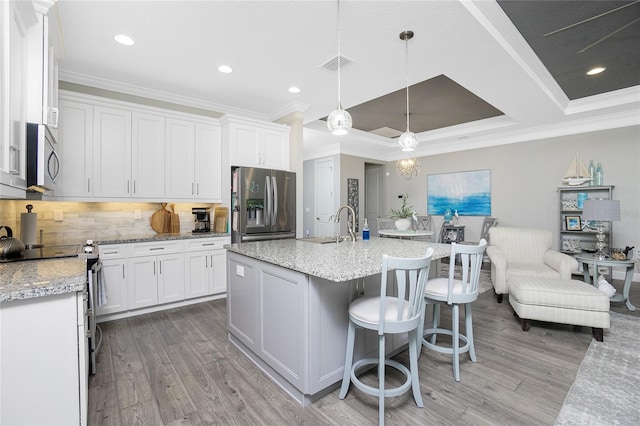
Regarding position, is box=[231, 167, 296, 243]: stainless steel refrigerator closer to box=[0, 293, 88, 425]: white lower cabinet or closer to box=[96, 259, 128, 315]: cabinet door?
box=[96, 259, 128, 315]: cabinet door

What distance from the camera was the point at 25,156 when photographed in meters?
1.68

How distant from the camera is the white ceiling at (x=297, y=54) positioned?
2240mm

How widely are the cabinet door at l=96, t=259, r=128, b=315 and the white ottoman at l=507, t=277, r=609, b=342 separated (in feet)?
13.5

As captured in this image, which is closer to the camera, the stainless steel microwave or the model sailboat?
the stainless steel microwave

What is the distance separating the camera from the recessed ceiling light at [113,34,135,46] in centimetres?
255

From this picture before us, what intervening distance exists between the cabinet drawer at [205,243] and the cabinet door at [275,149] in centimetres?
122

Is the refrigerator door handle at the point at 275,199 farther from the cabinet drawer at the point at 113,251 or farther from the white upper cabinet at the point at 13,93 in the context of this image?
the white upper cabinet at the point at 13,93

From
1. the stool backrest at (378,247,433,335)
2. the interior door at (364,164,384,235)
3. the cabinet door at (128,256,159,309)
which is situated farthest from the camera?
the interior door at (364,164,384,235)

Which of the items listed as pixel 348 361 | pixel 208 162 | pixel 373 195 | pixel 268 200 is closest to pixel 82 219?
pixel 208 162

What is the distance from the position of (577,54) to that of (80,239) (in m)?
5.74

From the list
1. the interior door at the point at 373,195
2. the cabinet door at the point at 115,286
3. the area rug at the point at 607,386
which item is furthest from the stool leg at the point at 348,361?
the interior door at the point at 373,195

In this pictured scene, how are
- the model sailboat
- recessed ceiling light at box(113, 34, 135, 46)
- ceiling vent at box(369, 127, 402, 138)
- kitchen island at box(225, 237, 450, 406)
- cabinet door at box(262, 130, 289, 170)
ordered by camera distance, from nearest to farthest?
kitchen island at box(225, 237, 450, 406)
recessed ceiling light at box(113, 34, 135, 46)
cabinet door at box(262, 130, 289, 170)
the model sailboat
ceiling vent at box(369, 127, 402, 138)

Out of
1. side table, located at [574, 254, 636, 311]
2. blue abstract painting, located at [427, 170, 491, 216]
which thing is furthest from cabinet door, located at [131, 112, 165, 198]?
blue abstract painting, located at [427, 170, 491, 216]

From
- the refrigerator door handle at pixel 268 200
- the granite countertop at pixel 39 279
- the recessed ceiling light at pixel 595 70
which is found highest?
the recessed ceiling light at pixel 595 70
